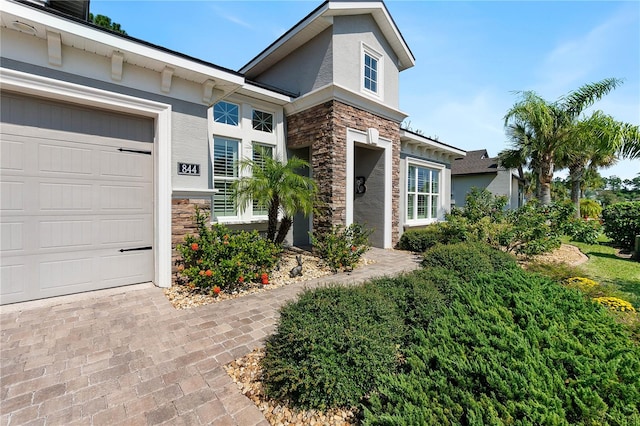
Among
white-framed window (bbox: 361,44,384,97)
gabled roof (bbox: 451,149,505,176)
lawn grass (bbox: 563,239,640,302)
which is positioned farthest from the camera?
gabled roof (bbox: 451,149,505,176)

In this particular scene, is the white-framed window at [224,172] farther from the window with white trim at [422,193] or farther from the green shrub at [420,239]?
the window with white trim at [422,193]

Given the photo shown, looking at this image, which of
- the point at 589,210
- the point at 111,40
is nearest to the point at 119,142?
the point at 111,40

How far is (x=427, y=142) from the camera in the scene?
11312 mm

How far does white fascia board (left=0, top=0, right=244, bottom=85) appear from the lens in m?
3.58

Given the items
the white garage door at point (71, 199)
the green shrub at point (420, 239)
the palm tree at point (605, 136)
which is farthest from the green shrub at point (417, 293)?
the palm tree at point (605, 136)

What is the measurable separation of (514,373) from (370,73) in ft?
30.2

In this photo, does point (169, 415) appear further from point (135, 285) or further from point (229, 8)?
point (229, 8)

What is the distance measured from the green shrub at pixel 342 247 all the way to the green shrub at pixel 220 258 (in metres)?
1.69

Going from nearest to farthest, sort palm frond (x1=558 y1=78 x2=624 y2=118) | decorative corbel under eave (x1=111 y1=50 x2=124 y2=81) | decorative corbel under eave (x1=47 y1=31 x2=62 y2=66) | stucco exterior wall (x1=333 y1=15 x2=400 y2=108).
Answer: decorative corbel under eave (x1=47 y1=31 x2=62 y2=66), decorative corbel under eave (x1=111 y1=50 x2=124 y2=81), stucco exterior wall (x1=333 y1=15 x2=400 y2=108), palm frond (x1=558 y1=78 x2=624 y2=118)

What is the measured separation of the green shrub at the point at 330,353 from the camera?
2.08 metres

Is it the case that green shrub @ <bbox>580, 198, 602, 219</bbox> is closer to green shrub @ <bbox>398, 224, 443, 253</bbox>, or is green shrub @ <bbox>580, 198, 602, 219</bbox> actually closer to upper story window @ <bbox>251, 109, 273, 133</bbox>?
green shrub @ <bbox>398, 224, 443, 253</bbox>

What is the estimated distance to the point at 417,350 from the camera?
2303mm

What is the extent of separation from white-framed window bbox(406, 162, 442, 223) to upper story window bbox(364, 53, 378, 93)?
3708 mm

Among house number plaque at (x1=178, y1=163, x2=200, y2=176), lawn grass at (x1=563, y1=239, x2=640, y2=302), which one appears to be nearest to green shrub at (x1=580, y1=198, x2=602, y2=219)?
lawn grass at (x1=563, y1=239, x2=640, y2=302)
